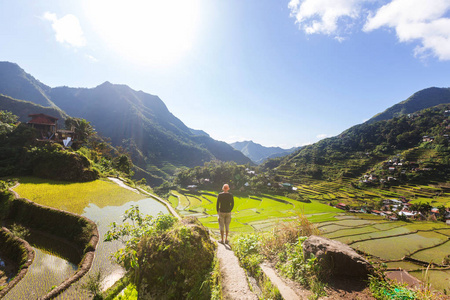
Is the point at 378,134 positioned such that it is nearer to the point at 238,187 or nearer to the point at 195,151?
the point at 238,187

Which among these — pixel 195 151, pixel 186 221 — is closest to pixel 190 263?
pixel 186 221

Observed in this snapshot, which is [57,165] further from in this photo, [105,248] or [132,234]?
[132,234]

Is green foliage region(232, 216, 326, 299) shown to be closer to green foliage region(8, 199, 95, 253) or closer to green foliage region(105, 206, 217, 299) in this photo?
green foliage region(105, 206, 217, 299)

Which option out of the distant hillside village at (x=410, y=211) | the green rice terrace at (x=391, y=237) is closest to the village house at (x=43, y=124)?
the green rice terrace at (x=391, y=237)

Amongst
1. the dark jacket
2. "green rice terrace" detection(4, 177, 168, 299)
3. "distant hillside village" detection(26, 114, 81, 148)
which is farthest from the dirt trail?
"distant hillside village" detection(26, 114, 81, 148)

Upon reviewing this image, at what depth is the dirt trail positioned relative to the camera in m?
4.13

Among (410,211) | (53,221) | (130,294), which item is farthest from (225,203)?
(410,211)

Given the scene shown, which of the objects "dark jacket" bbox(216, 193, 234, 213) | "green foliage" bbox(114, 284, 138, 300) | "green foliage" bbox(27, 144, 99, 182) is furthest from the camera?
"green foliage" bbox(27, 144, 99, 182)

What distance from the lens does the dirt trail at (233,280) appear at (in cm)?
413

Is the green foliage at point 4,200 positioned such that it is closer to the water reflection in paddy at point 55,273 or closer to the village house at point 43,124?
the water reflection in paddy at point 55,273

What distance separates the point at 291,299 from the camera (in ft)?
13.0

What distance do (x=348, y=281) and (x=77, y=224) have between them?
12.9 m

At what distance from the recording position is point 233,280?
4.71 metres

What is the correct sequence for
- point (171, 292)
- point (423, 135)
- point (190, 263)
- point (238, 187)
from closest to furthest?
point (171, 292) → point (190, 263) → point (238, 187) → point (423, 135)
